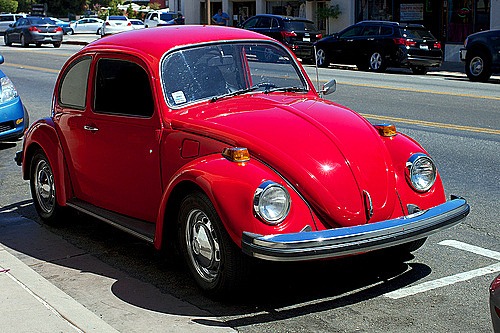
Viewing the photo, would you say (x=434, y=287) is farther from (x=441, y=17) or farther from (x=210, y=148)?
(x=441, y=17)

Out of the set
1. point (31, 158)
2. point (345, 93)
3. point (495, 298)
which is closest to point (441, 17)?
point (345, 93)

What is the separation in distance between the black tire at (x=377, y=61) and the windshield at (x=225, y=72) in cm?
1922

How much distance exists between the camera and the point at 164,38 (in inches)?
263

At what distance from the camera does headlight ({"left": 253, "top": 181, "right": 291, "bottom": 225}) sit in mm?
5160

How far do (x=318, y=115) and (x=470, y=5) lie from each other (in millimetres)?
26449

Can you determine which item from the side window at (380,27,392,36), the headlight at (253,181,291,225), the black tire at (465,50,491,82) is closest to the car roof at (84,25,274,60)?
the headlight at (253,181,291,225)

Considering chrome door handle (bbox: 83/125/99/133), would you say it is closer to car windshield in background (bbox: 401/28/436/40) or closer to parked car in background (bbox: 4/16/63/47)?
car windshield in background (bbox: 401/28/436/40)

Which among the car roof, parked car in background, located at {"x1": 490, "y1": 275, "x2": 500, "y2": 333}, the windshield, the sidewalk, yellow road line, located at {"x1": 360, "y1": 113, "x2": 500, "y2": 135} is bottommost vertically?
the sidewalk

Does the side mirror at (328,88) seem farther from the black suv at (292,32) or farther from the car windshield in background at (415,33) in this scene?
the black suv at (292,32)

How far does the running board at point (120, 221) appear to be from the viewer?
6098 mm

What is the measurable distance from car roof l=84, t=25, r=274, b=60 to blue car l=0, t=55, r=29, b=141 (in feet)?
15.8

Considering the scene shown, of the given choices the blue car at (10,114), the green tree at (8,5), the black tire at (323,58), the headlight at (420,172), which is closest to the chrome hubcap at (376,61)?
the black tire at (323,58)

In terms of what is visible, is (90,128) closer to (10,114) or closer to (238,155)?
(238,155)

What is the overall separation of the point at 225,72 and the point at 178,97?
0.50 metres
